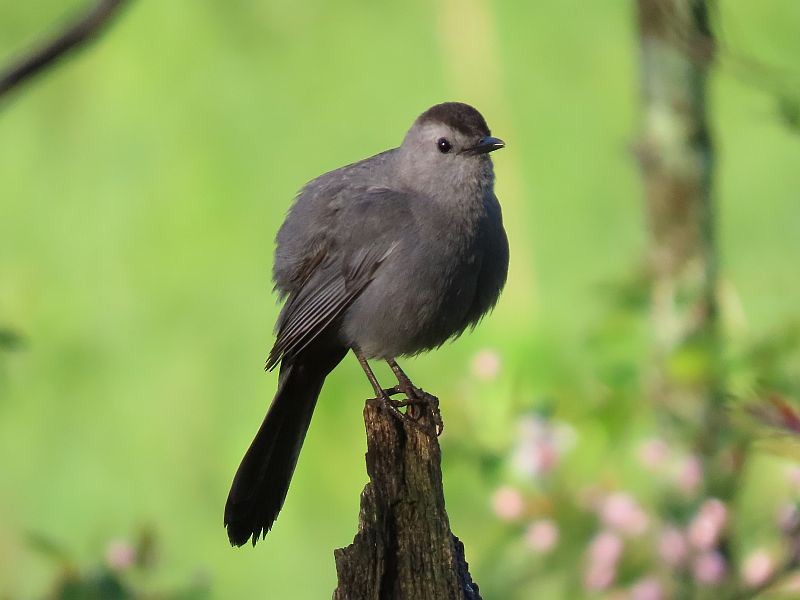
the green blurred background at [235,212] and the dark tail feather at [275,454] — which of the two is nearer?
the dark tail feather at [275,454]

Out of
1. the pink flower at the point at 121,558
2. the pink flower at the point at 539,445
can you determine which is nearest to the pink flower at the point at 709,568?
the pink flower at the point at 539,445

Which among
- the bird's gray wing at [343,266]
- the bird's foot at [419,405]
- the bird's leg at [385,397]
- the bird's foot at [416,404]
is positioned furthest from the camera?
the bird's gray wing at [343,266]

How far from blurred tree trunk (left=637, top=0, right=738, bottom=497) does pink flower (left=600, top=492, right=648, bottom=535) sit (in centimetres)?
20

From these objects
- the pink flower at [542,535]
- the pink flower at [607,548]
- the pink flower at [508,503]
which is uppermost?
the pink flower at [508,503]

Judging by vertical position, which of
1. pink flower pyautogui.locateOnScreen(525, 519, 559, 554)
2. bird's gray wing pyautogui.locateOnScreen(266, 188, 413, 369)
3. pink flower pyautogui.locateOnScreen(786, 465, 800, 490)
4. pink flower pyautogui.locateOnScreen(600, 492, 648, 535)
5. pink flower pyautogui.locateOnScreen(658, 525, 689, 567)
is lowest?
pink flower pyautogui.locateOnScreen(786, 465, 800, 490)

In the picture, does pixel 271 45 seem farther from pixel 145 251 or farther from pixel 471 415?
pixel 471 415

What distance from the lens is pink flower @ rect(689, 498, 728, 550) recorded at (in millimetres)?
3520

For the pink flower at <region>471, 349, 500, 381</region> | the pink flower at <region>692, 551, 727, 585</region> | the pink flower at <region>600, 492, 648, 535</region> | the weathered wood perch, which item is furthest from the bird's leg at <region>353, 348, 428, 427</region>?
the pink flower at <region>692, 551, 727, 585</region>

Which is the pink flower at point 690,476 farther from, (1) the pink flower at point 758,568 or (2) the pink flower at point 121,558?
(2) the pink flower at point 121,558

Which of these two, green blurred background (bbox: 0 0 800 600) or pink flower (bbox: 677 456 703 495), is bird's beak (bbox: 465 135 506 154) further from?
green blurred background (bbox: 0 0 800 600)

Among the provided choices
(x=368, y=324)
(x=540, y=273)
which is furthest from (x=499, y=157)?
(x=368, y=324)

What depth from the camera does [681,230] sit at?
3.78 metres

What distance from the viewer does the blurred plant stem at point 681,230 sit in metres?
3.64

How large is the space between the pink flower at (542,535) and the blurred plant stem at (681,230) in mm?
425
